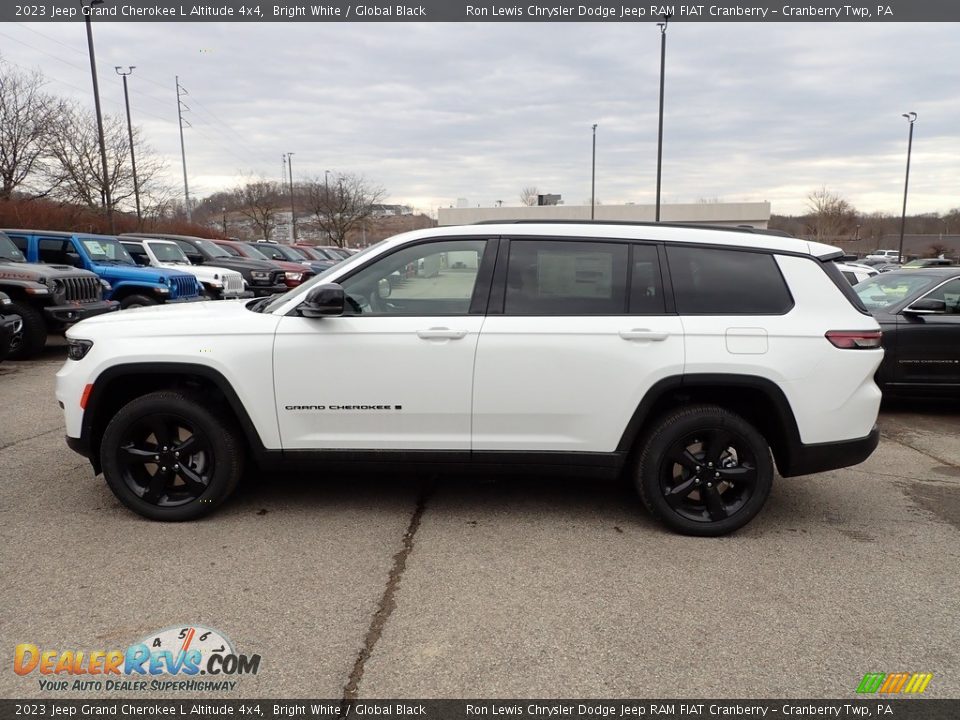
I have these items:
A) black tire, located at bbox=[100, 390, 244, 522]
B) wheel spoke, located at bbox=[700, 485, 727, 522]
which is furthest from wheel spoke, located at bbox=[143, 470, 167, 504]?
wheel spoke, located at bbox=[700, 485, 727, 522]

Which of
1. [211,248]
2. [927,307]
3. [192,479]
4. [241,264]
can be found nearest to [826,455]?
[192,479]

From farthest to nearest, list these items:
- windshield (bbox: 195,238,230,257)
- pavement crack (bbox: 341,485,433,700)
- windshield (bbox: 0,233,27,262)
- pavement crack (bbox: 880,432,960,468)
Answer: windshield (bbox: 195,238,230,257) < windshield (bbox: 0,233,27,262) < pavement crack (bbox: 880,432,960,468) < pavement crack (bbox: 341,485,433,700)

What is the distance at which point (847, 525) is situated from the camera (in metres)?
4.13

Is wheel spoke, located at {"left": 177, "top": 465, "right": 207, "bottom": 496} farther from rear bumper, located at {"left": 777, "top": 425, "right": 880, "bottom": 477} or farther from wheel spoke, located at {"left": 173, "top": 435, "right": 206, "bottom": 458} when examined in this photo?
rear bumper, located at {"left": 777, "top": 425, "right": 880, "bottom": 477}

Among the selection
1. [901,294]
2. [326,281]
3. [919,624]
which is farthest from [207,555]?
[901,294]

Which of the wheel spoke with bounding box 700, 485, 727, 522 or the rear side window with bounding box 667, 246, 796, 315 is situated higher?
the rear side window with bounding box 667, 246, 796, 315

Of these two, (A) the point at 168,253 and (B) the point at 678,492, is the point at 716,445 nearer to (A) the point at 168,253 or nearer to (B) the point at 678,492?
(B) the point at 678,492

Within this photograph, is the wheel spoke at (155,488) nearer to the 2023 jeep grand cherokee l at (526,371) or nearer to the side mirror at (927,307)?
the 2023 jeep grand cherokee l at (526,371)

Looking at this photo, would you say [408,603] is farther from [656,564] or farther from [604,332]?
[604,332]

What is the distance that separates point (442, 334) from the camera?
3754mm

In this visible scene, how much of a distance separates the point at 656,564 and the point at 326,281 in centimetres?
244

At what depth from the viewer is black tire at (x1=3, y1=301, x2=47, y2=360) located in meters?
9.48

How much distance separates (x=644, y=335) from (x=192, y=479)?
2760mm

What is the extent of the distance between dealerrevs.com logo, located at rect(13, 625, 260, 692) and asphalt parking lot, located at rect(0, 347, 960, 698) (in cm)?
6
